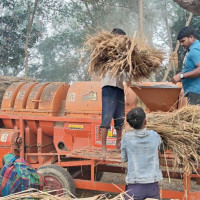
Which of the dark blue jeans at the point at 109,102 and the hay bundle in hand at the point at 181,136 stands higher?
the dark blue jeans at the point at 109,102

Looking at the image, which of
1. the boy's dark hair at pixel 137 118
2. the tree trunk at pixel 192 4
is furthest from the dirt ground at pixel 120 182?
the tree trunk at pixel 192 4

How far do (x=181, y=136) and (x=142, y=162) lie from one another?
1.93ft

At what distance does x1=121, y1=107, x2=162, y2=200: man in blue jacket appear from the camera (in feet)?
9.02

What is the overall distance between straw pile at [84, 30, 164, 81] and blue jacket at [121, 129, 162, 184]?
3.09ft

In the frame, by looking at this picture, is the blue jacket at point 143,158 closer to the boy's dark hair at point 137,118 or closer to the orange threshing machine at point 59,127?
the boy's dark hair at point 137,118

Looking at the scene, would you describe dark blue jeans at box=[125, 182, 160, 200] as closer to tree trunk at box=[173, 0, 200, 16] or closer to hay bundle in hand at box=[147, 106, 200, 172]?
hay bundle in hand at box=[147, 106, 200, 172]

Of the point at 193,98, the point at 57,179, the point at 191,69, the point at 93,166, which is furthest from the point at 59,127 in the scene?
the point at 191,69

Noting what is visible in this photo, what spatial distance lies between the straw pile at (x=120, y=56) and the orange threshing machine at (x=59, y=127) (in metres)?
0.58

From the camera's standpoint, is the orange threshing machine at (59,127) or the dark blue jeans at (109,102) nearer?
the dark blue jeans at (109,102)

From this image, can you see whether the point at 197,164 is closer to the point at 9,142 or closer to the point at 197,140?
the point at 197,140

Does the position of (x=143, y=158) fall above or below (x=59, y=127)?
below

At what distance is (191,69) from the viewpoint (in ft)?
12.1

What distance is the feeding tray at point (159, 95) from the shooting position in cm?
385

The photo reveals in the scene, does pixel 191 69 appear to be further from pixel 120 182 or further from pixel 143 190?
pixel 120 182
